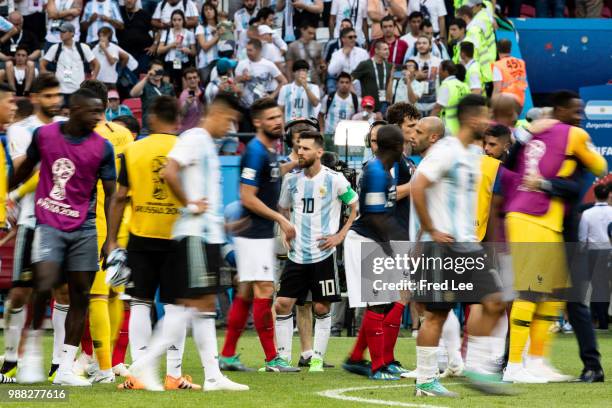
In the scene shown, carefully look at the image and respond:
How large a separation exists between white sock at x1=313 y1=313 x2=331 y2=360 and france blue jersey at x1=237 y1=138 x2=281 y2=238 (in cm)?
118

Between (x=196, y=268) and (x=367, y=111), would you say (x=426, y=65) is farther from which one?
(x=196, y=268)

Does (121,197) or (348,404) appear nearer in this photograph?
(348,404)

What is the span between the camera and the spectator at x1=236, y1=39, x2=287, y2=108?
21219 mm

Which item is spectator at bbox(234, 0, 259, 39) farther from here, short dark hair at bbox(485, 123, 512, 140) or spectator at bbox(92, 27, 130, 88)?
short dark hair at bbox(485, 123, 512, 140)

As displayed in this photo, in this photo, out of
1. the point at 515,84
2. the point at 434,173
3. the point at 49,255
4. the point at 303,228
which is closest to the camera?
the point at 434,173

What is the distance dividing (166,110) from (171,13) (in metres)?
13.7

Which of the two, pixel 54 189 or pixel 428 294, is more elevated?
pixel 54 189

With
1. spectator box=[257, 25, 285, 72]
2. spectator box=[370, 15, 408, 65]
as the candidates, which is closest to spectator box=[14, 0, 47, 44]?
spectator box=[257, 25, 285, 72]

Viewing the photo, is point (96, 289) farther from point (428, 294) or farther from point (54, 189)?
point (428, 294)

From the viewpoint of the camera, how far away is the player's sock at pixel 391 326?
11.0m

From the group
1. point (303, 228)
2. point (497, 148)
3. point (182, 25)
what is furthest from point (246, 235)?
point (182, 25)

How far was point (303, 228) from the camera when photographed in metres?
11.8

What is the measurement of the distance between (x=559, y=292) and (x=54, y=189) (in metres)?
4.30

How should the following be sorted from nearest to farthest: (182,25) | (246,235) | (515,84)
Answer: (246,235), (515,84), (182,25)
